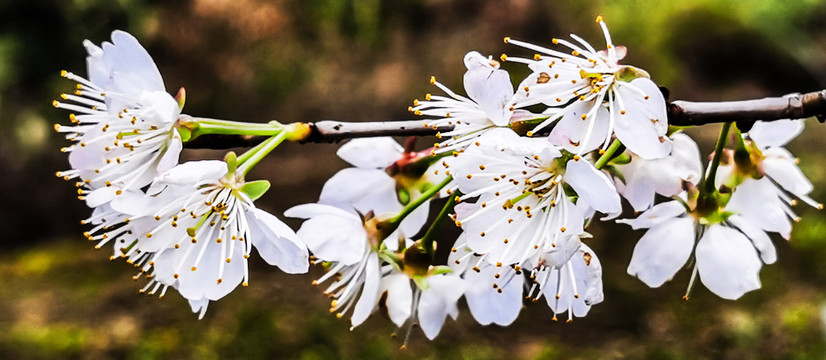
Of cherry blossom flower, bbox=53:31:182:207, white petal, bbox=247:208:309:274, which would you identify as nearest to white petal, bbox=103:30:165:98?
cherry blossom flower, bbox=53:31:182:207

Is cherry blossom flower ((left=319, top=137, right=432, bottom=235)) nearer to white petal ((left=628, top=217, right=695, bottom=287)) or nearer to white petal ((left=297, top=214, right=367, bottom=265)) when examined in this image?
white petal ((left=297, top=214, right=367, bottom=265))

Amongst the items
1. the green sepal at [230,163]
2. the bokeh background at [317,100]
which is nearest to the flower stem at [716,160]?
the green sepal at [230,163]

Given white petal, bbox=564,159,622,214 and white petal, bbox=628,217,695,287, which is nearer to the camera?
white petal, bbox=564,159,622,214

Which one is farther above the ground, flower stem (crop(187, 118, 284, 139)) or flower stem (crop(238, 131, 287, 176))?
flower stem (crop(187, 118, 284, 139))

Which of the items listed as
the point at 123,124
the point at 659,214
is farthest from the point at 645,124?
the point at 123,124

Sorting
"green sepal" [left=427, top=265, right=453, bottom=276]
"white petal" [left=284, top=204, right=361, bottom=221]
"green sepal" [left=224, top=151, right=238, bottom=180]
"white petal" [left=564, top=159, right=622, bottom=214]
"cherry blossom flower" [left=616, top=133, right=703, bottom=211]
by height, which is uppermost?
"green sepal" [left=224, top=151, right=238, bottom=180]

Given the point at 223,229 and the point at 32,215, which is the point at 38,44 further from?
the point at 223,229

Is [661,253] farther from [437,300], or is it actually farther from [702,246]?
[437,300]
